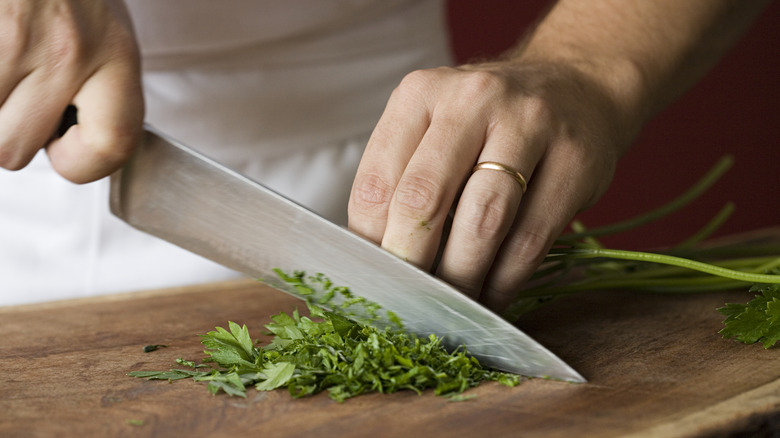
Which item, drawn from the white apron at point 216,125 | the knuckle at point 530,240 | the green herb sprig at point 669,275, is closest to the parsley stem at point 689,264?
the green herb sprig at point 669,275

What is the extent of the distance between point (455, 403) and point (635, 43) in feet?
2.36

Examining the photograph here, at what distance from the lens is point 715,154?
3.78m

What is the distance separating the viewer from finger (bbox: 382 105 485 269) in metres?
0.89

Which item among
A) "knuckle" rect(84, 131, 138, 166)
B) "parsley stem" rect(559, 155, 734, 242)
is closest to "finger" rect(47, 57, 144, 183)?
"knuckle" rect(84, 131, 138, 166)

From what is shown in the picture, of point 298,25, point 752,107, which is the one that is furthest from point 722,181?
point 298,25

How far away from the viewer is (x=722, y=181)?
3762 mm

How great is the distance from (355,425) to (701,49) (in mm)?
986

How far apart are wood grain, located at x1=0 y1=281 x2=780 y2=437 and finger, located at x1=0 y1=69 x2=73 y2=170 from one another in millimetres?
294

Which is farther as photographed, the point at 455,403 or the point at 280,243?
the point at 280,243

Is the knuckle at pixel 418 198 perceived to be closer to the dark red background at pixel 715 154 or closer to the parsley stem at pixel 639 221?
the parsley stem at pixel 639 221

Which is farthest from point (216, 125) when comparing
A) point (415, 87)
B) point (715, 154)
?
point (715, 154)

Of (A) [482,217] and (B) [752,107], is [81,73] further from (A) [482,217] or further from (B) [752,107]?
(B) [752,107]

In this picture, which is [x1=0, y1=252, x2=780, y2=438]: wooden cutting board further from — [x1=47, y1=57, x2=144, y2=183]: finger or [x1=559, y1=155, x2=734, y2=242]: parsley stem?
[x1=47, y1=57, x2=144, y2=183]: finger

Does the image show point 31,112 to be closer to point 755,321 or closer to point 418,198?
point 418,198
